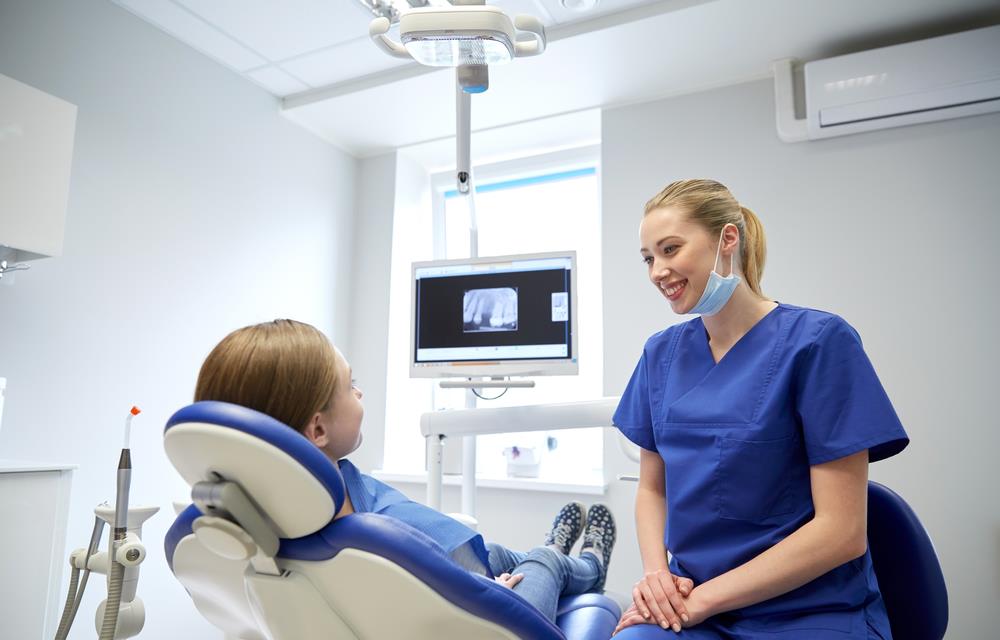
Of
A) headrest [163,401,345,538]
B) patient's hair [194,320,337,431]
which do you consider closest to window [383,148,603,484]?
patient's hair [194,320,337,431]

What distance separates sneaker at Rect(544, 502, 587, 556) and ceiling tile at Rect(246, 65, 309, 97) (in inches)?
84.9

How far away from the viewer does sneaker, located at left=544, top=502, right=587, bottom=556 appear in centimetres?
187

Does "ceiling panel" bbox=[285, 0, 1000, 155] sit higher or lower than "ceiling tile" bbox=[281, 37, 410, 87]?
lower

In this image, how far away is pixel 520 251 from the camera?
3514 mm

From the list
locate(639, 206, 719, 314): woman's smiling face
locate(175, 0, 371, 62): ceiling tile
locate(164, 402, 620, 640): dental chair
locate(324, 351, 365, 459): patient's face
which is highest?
locate(175, 0, 371, 62): ceiling tile

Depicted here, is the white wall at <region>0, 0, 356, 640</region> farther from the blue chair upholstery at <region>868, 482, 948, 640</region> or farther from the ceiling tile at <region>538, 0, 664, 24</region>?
the blue chair upholstery at <region>868, 482, 948, 640</region>

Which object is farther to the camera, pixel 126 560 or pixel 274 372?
pixel 126 560

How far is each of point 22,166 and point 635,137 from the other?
7.32ft

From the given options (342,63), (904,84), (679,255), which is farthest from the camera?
(342,63)

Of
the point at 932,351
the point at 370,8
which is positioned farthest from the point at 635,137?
the point at 932,351

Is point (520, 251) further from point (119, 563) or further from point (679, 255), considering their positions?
point (119, 563)

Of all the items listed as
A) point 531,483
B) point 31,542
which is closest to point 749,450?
point 31,542

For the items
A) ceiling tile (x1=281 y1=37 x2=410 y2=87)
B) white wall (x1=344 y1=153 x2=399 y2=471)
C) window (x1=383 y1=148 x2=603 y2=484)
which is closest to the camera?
ceiling tile (x1=281 y1=37 x2=410 y2=87)

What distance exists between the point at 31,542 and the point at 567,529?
1.33 metres
